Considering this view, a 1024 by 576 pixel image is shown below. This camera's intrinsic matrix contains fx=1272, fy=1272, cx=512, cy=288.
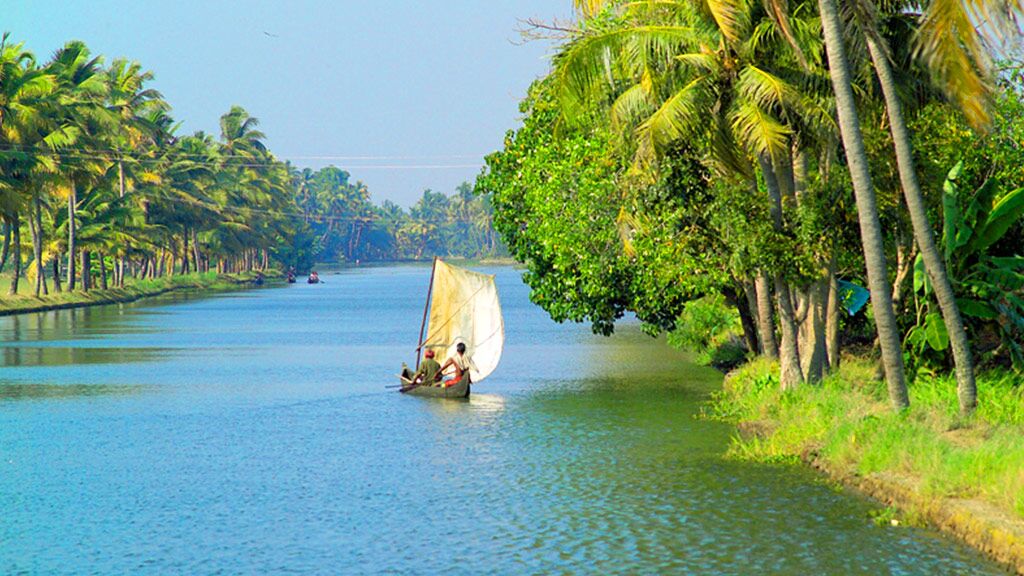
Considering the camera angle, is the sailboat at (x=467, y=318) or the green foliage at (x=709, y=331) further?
the green foliage at (x=709, y=331)

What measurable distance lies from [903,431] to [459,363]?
18.2 meters

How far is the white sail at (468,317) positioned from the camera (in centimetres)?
3619

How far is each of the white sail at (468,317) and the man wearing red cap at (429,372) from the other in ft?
6.15

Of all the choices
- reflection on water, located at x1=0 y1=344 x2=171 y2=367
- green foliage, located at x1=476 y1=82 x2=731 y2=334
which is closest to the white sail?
green foliage, located at x1=476 y1=82 x2=731 y2=334

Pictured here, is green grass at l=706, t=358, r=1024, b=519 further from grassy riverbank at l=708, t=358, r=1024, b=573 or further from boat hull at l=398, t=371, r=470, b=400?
boat hull at l=398, t=371, r=470, b=400

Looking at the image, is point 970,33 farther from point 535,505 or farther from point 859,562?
point 535,505

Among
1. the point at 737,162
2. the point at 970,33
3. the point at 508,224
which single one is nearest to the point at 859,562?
the point at 970,33

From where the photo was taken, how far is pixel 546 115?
36000mm

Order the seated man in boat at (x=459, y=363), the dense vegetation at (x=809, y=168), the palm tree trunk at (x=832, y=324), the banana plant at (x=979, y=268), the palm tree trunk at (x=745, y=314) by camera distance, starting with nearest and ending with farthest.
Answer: the dense vegetation at (x=809, y=168)
the banana plant at (x=979, y=268)
the palm tree trunk at (x=832, y=324)
the seated man in boat at (x=459, y=363)
the palm tree trunk at (x=745, y=314)

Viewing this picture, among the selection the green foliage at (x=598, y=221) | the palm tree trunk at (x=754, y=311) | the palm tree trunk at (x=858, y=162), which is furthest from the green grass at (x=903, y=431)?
the palm tree trunk at (x=754, y=311)

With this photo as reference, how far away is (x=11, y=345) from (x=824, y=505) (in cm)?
4085

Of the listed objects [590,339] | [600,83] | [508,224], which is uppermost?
[600,83]

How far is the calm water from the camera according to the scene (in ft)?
50.7

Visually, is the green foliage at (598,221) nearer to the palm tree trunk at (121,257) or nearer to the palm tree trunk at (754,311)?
the palm tree trunk at (754,311)
